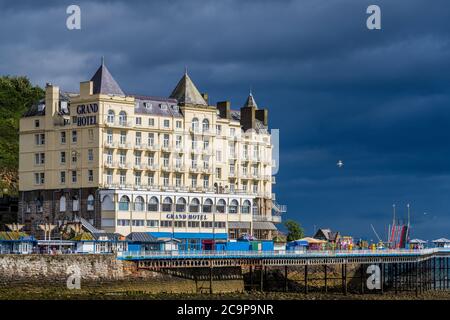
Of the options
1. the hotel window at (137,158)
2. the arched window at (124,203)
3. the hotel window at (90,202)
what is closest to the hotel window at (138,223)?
the arched window at (124,203)

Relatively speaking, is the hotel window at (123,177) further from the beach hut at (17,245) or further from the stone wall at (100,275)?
the beach hut at (17,245)

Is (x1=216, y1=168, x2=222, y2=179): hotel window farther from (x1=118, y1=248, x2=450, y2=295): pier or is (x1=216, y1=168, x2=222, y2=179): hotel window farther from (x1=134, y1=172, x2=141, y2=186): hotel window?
(x1=118, y1=248, x2=450, y2=295): pier

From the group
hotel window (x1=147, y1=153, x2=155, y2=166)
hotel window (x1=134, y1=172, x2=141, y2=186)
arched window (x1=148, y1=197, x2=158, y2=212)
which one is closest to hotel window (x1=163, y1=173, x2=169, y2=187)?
hotel window (x1=147, y1=153, x2=155, y2=166)

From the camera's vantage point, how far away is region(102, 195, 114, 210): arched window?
148 metres

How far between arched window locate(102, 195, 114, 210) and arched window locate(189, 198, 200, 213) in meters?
11.3

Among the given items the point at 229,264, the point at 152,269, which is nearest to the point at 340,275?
the point at 229,264

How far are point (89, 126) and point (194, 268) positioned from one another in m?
25.7

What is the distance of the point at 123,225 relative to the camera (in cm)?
14762

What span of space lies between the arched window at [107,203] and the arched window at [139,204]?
3085mm

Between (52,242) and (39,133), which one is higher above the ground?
(39,133)

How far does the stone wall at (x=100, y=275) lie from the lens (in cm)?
11994
